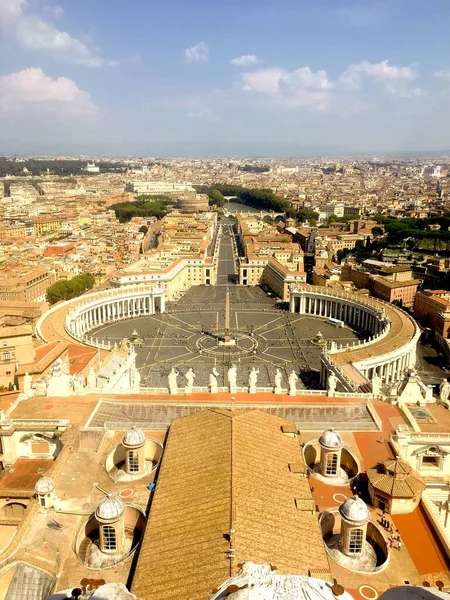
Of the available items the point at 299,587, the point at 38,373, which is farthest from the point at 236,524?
the point at 38,373

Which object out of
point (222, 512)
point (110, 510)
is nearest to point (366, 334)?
point (222, 512)

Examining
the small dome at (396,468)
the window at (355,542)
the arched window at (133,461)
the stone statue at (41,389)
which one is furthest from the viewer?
Answer: the stone statue at (41,389)

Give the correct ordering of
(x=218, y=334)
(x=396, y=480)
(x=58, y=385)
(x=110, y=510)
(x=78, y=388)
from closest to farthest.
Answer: (x=110, y=510), (x=396, y=480), (x=58, y=385), (x=78, y=388), (x=218, y=334)

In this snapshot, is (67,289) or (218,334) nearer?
(218,334)

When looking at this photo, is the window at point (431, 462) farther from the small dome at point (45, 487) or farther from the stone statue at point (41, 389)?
the stone statue at point (41, 389)

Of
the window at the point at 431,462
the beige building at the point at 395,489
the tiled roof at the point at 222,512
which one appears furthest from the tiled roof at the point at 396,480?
the window at the point at 431,462

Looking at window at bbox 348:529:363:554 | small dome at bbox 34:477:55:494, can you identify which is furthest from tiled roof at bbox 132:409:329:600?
small dome at bbox 34:477:55:494

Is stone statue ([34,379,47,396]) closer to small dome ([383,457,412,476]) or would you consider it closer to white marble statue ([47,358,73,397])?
white marble statue ([47,358,73,397])

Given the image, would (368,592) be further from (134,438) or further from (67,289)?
(67,289)
